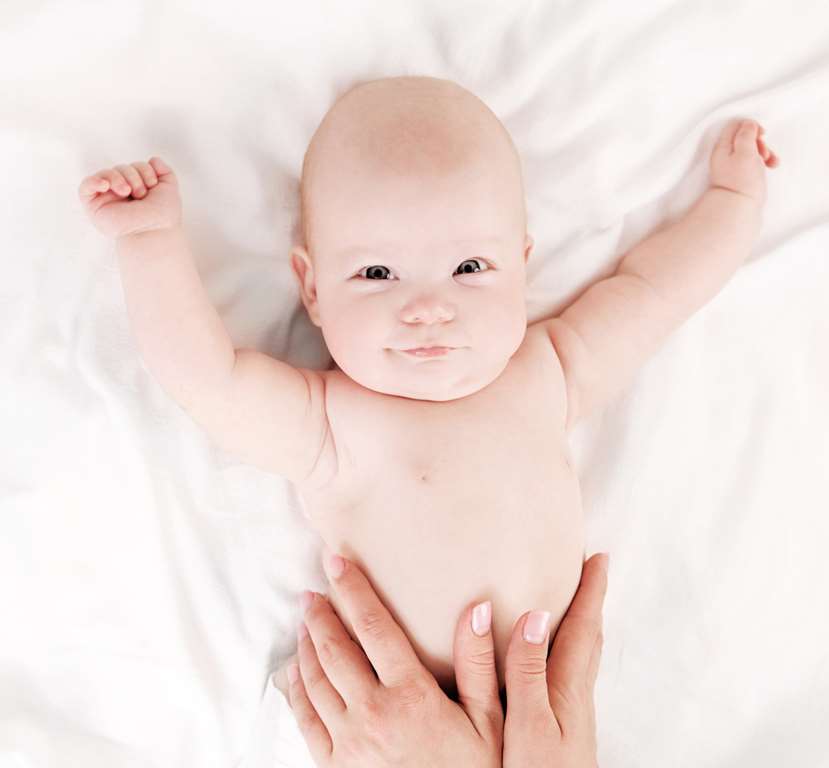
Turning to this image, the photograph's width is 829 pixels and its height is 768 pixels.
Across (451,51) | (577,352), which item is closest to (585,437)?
(577,352)

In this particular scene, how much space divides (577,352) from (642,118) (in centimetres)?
41

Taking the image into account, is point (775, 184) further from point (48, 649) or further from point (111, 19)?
point (48, 649)

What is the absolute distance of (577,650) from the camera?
1.48 m

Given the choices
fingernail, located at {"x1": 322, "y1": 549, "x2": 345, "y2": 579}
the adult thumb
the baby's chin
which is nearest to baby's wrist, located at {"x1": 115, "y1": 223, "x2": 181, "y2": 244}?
the baby's chin

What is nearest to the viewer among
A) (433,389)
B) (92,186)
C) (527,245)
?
(92,186)

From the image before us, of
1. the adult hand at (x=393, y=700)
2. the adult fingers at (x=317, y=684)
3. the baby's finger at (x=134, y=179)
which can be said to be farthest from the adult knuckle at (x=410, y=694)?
the baby's finger at (x=134, y=179)

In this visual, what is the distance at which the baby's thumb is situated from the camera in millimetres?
1403

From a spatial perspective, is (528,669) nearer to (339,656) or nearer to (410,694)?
(410,694)

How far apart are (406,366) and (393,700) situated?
46 cm

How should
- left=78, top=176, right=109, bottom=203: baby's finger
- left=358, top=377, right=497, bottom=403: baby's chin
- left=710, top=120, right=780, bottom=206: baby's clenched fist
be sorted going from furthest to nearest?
left=710, top=120, right=780, bottom=206: baby's clenched fist → left=358, top=377, right=497, bottom=403: baby's chin → left=78, top=176, right=109, bottom=203: baby's finger

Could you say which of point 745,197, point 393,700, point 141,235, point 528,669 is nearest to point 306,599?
point 393,700

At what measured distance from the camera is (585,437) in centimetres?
171

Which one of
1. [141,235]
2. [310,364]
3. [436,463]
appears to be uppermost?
[141,235]

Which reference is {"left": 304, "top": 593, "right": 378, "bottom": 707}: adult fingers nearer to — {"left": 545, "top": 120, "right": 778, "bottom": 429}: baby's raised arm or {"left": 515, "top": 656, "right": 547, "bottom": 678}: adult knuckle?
{"left": 515, "top": 656, "right": 547, "bottom": 678}: adult knuckle
